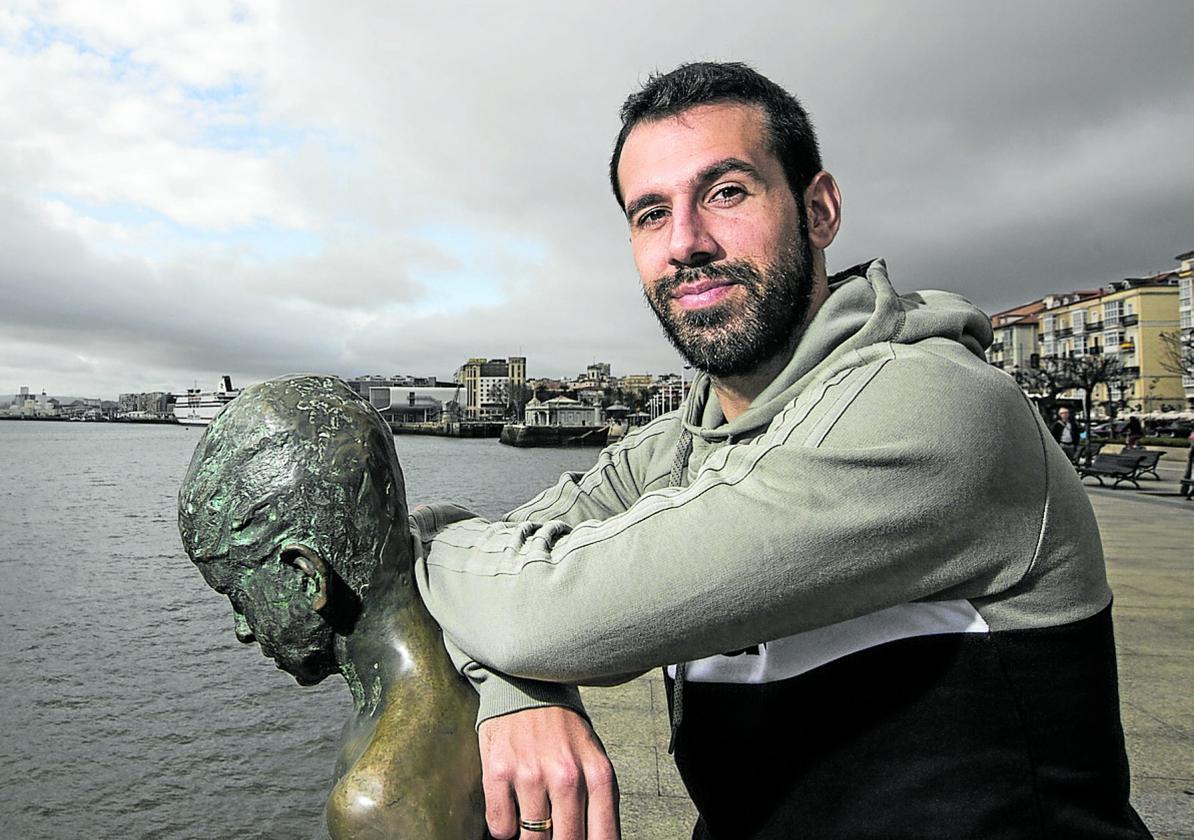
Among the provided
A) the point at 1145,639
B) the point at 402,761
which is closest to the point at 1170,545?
the point at 1145,639

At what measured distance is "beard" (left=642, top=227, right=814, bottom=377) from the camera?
1611 millimetres

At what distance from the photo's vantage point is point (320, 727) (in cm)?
818

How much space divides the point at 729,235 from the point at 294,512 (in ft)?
3.11

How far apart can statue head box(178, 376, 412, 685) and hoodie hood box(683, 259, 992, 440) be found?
0.66m

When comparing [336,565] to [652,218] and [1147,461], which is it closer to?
[652,218]

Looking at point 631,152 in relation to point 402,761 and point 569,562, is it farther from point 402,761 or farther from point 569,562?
point 402,761

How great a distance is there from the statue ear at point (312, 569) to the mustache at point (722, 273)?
2.80 ft

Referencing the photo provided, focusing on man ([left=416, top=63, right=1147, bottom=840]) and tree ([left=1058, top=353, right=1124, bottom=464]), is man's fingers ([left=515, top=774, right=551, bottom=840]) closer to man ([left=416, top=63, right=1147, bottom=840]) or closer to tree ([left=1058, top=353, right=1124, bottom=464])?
man ([left=416, top=63, right=1147, bottom=840])

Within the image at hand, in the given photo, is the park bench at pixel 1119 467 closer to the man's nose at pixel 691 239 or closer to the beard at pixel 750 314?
the beard at pixel 750 314

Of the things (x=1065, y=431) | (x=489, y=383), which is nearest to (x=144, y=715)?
(x=1065, y=431)

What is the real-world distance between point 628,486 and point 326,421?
0.74 meters

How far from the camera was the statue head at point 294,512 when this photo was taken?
5.02 ft

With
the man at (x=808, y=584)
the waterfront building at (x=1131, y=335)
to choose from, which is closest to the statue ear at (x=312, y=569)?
the man at (x=808, y=584)

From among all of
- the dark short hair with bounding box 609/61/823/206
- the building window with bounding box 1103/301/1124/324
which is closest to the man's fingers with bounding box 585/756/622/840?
the dark short hair with bounding box 609/61/823/206
